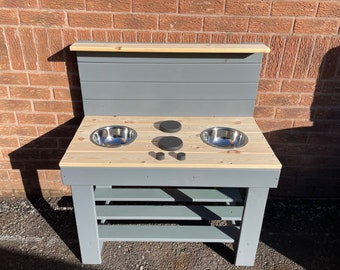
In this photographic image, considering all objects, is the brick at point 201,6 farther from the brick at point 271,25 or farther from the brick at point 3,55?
the brick at point 3,55

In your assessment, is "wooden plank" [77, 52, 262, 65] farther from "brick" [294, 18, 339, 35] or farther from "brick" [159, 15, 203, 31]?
"brick" [294, 18, 339, 35]

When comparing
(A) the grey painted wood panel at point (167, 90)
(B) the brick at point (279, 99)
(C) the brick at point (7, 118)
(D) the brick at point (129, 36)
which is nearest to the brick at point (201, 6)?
(D) the brick at point (129, 36)

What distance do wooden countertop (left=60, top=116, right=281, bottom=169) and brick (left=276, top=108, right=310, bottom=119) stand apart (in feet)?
1.16

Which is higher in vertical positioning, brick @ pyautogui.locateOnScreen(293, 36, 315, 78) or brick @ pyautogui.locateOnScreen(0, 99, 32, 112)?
brick @ pyautogui.locateOnScreen(293, 36, 315, 78)

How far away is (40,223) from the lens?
2668 millimetres

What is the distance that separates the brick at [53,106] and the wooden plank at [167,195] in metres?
0.69

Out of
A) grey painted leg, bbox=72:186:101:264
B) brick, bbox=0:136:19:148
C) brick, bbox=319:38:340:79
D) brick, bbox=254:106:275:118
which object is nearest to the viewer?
grey painted leg, bbox=72:186:101:264

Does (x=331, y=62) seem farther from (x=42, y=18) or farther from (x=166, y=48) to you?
(x=42, y=18)

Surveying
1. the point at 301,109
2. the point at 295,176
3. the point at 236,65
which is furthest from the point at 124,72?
the point at 295,176

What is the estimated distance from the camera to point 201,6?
217 centimetres

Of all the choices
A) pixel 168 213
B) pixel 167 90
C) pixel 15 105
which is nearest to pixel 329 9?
pixel 167 90

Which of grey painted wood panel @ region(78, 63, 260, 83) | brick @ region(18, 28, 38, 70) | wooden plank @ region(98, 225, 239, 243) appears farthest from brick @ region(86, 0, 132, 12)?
wooden plank @ region(98, 225, 239, 243)

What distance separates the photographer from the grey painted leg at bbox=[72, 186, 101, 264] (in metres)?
1.99

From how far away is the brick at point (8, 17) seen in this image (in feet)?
7.16
